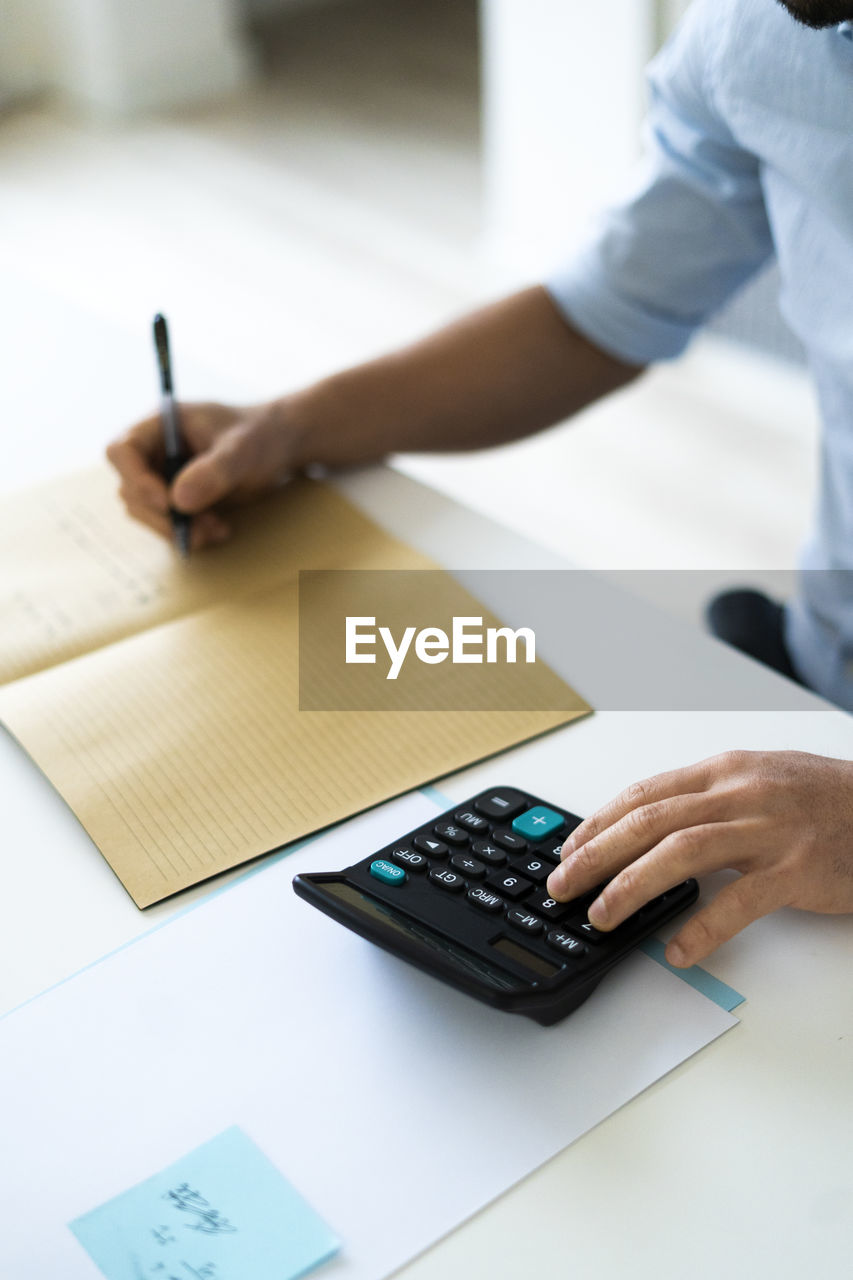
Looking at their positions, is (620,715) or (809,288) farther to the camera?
(809,288)

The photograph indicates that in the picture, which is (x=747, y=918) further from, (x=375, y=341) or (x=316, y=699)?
(x=375, y=341)

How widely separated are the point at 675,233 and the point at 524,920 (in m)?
0.60

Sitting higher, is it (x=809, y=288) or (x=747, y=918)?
(x=809, y=288)

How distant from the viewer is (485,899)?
21.6 inches

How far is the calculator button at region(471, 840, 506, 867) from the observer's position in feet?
1.88

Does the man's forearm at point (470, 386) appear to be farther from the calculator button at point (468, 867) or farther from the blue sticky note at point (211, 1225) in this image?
the blue sticky note at point (211, 1225)

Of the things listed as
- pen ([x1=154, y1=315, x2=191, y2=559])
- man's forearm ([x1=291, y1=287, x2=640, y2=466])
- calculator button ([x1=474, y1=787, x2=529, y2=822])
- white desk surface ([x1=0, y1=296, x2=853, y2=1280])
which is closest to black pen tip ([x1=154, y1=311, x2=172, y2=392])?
pen ([x1=154, y1=315, x2=191, y2=559])

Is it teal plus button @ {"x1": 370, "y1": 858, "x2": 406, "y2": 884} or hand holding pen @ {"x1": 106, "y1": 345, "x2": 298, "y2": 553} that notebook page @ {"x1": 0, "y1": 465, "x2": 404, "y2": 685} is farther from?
teal plus button @ {"x1": 370, "y1": 858, "x2": 406, "y2": 884}

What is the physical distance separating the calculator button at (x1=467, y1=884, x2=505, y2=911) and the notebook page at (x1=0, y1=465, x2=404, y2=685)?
1.02 feet

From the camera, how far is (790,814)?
576 mm

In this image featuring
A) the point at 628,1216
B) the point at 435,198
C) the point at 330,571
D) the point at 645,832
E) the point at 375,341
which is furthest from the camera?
the point at 435,198

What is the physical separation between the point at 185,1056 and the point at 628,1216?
181mm

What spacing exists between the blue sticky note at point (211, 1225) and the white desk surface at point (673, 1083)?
0.04 m

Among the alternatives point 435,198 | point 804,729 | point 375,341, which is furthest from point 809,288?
point 435,198
